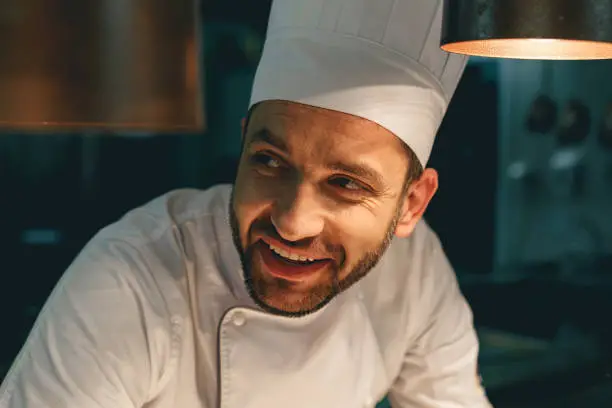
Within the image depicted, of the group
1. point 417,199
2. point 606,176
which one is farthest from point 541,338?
point 417,199

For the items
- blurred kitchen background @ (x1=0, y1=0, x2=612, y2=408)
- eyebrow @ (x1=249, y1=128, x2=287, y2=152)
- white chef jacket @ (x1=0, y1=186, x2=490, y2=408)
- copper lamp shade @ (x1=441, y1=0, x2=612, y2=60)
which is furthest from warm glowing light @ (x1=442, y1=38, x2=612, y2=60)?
blurred kitchen background @ (x1=0, y1=0, x2=612, y2=408)

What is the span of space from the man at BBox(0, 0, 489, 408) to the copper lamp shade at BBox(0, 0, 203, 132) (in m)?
0.27

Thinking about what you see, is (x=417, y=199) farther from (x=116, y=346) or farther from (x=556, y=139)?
(x=556, y=139)

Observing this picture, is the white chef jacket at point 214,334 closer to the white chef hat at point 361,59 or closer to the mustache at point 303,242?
the mustache at point 303,242

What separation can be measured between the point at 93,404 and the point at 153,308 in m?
0.20

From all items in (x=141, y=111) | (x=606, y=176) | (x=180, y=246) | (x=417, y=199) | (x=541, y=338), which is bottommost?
(x=541, y=338)

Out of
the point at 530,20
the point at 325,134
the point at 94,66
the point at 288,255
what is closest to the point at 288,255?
the point at 288,255

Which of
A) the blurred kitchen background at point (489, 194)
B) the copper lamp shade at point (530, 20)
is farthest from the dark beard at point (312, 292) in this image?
the blurred kitchen background at point (489, 194)

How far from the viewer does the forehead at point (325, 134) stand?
4.52 ft

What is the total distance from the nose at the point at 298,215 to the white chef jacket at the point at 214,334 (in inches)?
8.5

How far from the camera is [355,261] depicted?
148 cm

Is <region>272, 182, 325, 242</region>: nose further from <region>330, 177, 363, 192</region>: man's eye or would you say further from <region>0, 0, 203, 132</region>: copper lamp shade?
<region>0, 0, 203, 132</region>: copper lamp shade

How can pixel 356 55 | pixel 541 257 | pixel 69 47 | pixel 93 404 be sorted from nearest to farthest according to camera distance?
1. pixel 69 47
2. pixel 93 404
3. pixel 356 55
4. pixel 541 257

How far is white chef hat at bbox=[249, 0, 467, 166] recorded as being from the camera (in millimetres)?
1386
